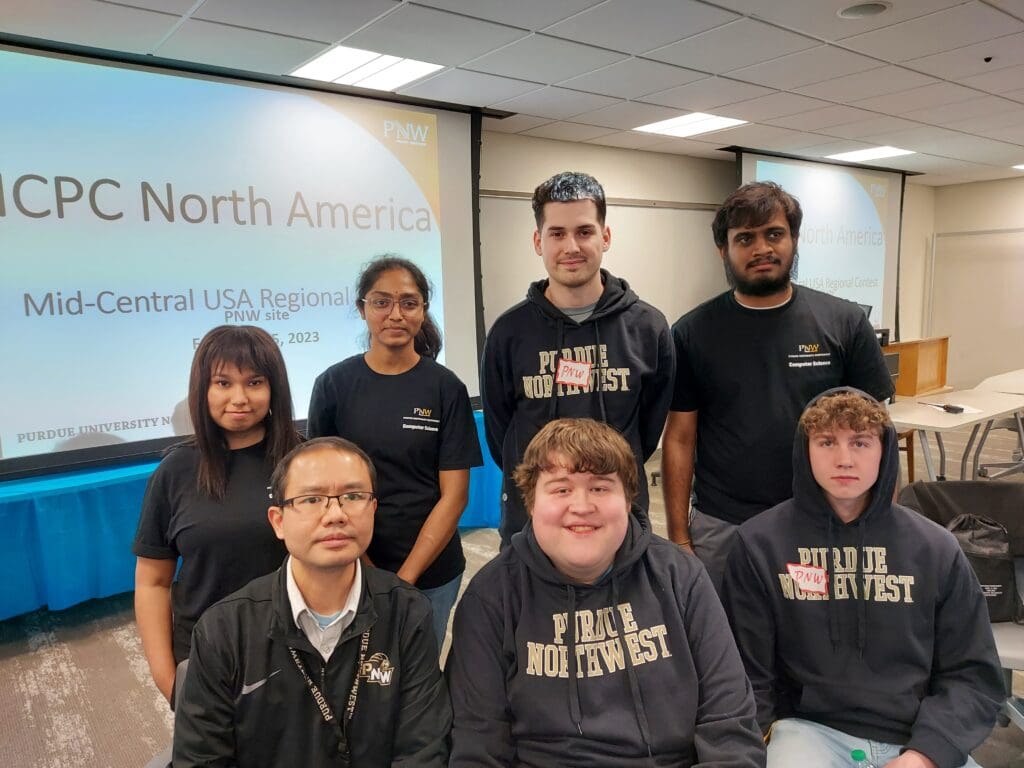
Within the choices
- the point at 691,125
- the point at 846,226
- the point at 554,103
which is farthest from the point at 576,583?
the point at 846,226

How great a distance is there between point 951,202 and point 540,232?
31.8 ft

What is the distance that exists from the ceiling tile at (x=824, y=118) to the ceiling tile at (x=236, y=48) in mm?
3466

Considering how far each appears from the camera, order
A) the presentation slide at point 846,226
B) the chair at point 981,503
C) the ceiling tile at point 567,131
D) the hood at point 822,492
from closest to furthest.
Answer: the hood at point 822,492, the chair at point 981,503, the ceiling tile at point 567,131, the presentation slide at point 846,226

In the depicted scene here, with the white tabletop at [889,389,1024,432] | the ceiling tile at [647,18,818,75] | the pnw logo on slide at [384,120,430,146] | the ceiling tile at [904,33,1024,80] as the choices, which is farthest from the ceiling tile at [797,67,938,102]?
the pnw logo on slide at [384,120,430,146]

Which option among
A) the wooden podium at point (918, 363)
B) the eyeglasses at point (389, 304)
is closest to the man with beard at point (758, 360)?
the eyeglasses at point (389, 304)

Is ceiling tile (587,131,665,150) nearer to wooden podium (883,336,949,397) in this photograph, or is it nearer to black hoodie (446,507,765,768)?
wooden podium (883,336,949,397)

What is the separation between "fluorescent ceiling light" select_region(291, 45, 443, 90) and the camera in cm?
342

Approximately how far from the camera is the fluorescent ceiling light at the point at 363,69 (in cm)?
342

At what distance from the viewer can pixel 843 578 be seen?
152 centimetres

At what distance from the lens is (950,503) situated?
206 cm

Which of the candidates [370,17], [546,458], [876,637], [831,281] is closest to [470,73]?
[370,17]

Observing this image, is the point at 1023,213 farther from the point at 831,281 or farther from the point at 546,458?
the point at 546,458

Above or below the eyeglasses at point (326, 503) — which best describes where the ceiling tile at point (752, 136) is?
above

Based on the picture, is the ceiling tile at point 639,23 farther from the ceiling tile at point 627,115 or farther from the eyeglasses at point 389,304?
the eyeglasses at point 389,304
